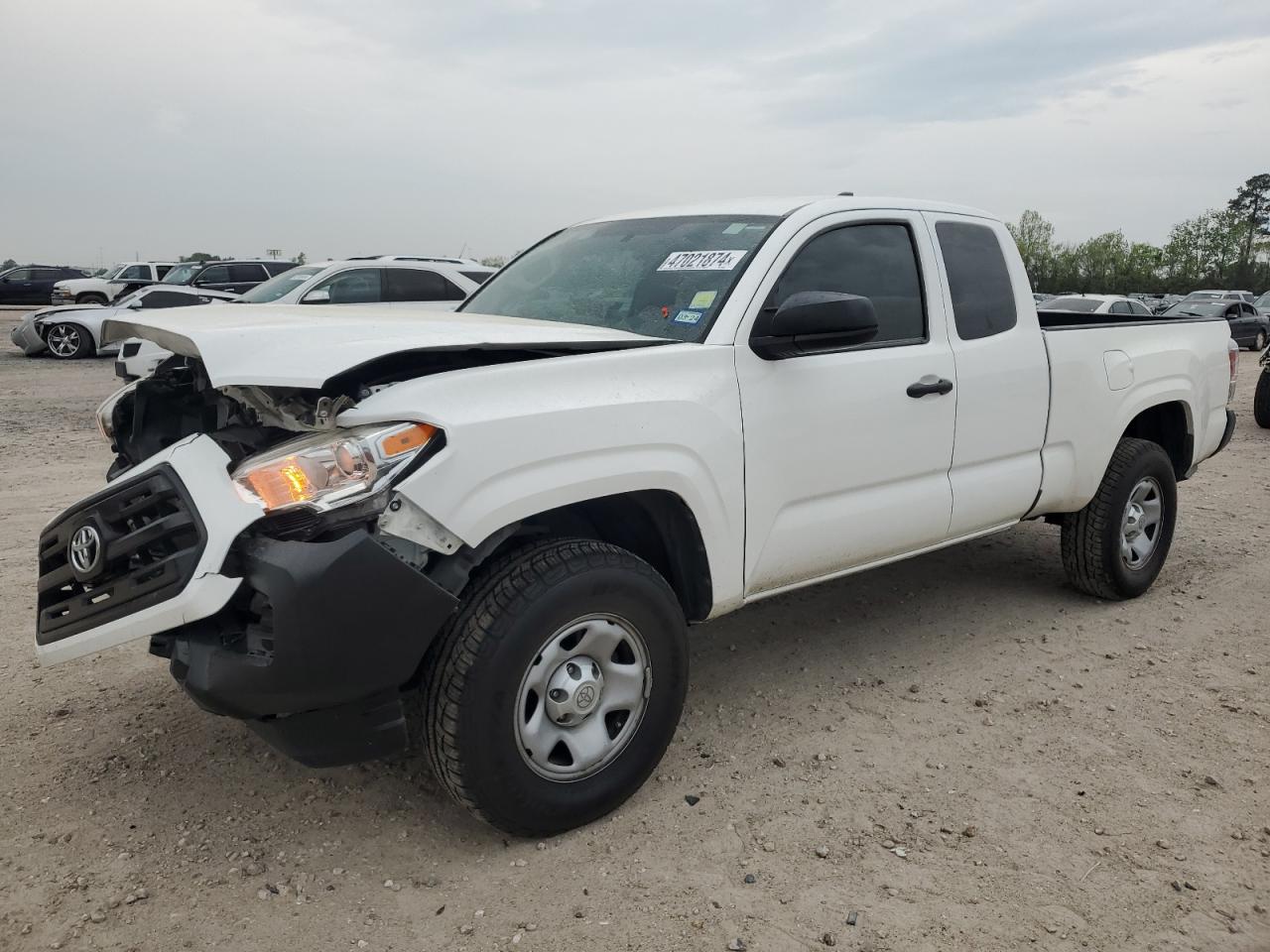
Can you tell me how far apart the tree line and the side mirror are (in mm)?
74810

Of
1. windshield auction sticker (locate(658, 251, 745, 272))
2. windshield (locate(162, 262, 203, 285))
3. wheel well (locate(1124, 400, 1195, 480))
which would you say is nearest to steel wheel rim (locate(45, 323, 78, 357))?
windshield (locate(162, 262, 203, 285))

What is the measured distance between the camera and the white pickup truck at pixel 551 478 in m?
2.44

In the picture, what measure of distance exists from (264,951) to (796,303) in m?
2.31

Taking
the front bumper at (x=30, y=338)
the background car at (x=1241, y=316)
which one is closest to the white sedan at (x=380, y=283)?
the front bumper at (x=30, y=338)

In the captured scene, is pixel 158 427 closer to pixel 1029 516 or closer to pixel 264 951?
pixel 264 951

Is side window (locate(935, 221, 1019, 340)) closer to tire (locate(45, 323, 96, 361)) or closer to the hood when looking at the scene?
the hood

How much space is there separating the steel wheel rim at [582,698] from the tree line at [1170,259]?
75.5m

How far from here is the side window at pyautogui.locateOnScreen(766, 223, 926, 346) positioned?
3.56 meters

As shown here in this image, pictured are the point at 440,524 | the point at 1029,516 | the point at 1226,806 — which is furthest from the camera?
the point at 1029,516

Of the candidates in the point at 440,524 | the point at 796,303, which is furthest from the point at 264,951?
the point at 796,303

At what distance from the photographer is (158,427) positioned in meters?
3.32

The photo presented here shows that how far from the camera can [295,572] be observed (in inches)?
91.7

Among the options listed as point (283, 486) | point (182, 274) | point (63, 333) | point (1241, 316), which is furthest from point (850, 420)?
point (1241, 316)

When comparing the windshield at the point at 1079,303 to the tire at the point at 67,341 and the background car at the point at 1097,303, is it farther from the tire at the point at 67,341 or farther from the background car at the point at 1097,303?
the tire at the point at 67,341
